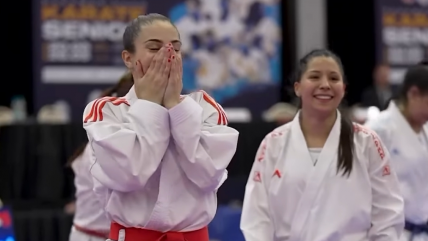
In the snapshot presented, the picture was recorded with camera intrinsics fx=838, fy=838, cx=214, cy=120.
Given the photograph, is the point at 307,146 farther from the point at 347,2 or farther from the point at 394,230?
the point at 347,2

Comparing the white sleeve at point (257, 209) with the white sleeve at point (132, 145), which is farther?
the white sleeve at point (257, 209)

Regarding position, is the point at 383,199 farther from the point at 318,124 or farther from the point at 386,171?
the point at 318,124

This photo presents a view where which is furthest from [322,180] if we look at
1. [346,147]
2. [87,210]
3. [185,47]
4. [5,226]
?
[185,47]

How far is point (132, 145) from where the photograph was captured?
9.08 feet

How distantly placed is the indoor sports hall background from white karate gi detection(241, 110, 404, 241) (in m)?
3.76

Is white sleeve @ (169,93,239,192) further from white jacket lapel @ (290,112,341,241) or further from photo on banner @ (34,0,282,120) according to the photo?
photo on banner @ (34,0,282,120)

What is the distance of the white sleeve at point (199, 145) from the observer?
280 centimetres

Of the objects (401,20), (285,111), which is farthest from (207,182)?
(401,20)

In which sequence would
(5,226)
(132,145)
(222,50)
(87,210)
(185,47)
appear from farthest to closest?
(222,50)
(185,47)
(5,226)
(87,210)
(132,145)

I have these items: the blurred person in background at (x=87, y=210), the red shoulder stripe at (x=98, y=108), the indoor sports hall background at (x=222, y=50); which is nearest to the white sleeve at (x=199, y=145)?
the red shoulder stripe at (x=98, y=108)

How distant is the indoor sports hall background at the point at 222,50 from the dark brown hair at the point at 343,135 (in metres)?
3.76

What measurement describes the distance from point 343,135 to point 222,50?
7.10m

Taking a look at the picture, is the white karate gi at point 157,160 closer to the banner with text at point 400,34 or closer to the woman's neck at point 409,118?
the woman's neck at point 409,118

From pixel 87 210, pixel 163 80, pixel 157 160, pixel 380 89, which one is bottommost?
pixel 380 89
